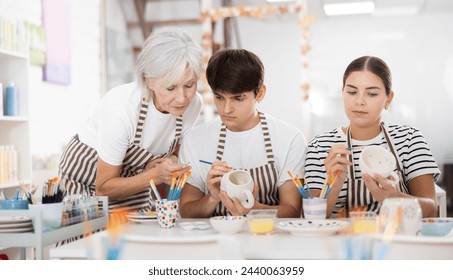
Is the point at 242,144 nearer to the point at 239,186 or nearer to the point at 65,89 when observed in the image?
the point at 239,186

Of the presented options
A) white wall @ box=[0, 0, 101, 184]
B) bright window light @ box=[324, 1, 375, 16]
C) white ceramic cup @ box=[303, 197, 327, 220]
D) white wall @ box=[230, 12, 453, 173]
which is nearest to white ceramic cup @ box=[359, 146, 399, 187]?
white ceramic cup @ box=[303, 197, 327, 220]

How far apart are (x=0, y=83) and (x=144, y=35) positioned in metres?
1.84

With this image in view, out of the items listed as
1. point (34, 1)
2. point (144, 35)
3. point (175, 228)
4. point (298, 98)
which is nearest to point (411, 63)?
point (298, 98)

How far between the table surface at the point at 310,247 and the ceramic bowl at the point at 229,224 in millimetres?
19

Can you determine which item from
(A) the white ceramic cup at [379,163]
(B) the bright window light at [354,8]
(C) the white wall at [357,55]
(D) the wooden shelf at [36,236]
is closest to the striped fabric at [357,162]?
(A) the white ceramic cup at [379,163]

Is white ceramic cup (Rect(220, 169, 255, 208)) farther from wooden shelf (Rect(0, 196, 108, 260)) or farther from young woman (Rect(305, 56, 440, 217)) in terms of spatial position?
wooden shelf (Rect(0, 196, 108, 260))

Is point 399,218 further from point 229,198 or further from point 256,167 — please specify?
point 256,167

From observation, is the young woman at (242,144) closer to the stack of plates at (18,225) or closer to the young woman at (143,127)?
the young woman at (143,127)

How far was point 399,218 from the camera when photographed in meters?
1.23

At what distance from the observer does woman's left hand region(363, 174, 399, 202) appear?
1.44 m

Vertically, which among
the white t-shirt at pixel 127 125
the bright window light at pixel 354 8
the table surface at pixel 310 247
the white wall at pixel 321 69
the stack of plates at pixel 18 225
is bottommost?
the table surface at pixel 310 247

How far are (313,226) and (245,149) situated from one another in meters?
0.49

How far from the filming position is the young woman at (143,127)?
1673 millimetres

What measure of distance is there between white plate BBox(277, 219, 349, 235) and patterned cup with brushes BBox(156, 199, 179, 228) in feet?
0.93
